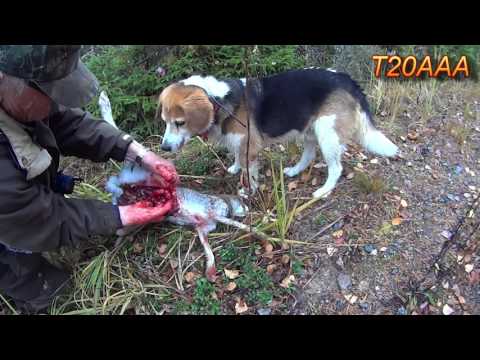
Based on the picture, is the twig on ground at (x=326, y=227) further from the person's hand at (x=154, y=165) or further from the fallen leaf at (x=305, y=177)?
the person's hand at (x=154, y=165)

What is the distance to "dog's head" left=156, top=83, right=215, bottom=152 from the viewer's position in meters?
3.07

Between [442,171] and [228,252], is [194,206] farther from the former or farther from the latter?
[442,171]

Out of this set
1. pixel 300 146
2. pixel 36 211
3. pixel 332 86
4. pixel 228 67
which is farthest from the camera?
pixel 228 67

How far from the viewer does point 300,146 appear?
4.15m

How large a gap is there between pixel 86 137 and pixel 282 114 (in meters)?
1.61

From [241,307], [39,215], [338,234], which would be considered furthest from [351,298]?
[39,215]

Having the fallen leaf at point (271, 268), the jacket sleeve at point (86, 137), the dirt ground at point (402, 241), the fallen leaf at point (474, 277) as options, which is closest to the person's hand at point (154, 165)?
the jacket sleeve at point (86, 137)

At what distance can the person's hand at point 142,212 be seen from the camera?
2634mm

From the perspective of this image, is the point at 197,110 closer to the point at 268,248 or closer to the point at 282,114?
the point at 282,114

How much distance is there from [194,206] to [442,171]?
241 cm

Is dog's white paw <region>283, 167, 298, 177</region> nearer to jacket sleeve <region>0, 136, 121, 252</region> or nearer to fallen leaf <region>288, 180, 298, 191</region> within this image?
fallen leaf <region>288, 180, 298, 191</region>

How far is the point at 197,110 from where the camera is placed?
309cm

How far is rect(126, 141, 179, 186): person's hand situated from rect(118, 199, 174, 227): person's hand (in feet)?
0.56

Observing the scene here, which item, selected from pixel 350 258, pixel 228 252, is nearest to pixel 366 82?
pixel 350 258
